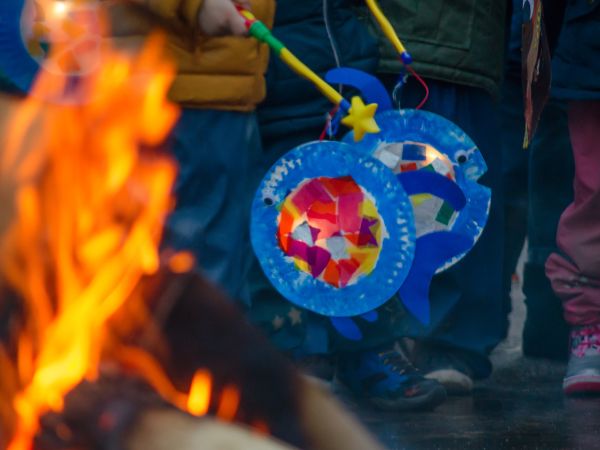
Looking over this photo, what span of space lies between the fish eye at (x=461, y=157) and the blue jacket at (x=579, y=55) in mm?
525

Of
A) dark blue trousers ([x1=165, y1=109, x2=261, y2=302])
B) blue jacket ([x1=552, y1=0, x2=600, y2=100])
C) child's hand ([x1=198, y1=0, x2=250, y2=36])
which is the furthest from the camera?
blue jacket ([x1=552, y1=0, x2=600, y2=100])

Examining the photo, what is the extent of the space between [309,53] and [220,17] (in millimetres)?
1086

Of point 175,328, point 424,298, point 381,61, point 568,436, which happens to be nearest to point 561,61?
point 381,61

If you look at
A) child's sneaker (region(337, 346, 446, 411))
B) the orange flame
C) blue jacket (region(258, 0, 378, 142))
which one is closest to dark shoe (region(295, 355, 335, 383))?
child's sneaker (region(337, 346, 446, 411))

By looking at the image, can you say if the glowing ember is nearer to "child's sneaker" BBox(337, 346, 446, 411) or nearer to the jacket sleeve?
the jacket sleeve

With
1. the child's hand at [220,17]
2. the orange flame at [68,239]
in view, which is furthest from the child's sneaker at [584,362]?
the orange flame at [68,239]

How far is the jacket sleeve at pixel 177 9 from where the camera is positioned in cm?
292

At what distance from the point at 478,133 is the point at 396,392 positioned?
88 cm

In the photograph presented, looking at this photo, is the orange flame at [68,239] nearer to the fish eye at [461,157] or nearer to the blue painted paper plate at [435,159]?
the blue painted paper plate at [435,159]

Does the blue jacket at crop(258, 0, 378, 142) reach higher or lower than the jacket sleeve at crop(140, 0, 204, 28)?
lower

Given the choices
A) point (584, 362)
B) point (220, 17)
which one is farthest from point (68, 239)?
point (584, 362)

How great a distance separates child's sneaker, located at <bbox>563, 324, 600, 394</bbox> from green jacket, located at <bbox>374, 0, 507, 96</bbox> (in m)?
0.83

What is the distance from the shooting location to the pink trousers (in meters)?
4.16

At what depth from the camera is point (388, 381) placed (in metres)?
3.87
